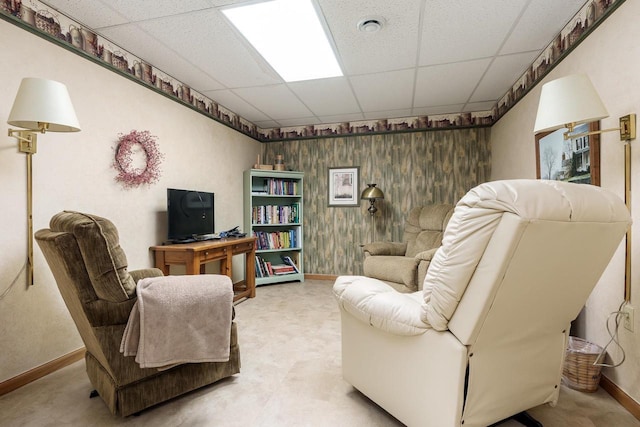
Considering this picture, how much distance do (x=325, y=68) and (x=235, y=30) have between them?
0.92 metres

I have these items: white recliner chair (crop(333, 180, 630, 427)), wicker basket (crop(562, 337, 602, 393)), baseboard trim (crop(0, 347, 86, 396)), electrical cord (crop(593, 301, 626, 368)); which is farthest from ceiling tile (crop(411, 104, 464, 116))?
baseboard trim (crop(0, 347, 86, 396))

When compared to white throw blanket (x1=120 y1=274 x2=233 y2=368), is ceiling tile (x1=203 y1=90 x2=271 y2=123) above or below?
above

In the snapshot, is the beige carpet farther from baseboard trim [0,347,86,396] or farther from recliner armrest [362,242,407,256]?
recliner armrest [362,242,407,256]

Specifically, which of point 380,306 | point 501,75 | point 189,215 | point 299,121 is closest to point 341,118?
point 299,121

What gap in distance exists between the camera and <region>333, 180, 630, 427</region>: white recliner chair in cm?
102

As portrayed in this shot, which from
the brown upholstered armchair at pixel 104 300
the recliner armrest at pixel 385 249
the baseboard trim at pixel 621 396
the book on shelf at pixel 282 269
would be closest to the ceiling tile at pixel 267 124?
the book on shelf at pixel 282 269

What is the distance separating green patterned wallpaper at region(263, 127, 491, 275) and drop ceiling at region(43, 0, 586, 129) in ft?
2.18

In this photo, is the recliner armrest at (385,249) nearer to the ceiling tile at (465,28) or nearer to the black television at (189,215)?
the black television at (189,215)

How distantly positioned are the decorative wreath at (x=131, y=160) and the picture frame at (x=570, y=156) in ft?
10.4

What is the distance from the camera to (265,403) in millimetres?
1729

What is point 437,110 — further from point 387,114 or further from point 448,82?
point 448,82

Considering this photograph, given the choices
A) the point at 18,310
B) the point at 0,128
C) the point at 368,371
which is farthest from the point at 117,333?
the point at 0,128

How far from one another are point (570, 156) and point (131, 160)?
3.40m

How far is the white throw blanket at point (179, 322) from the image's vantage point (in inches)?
59.8
